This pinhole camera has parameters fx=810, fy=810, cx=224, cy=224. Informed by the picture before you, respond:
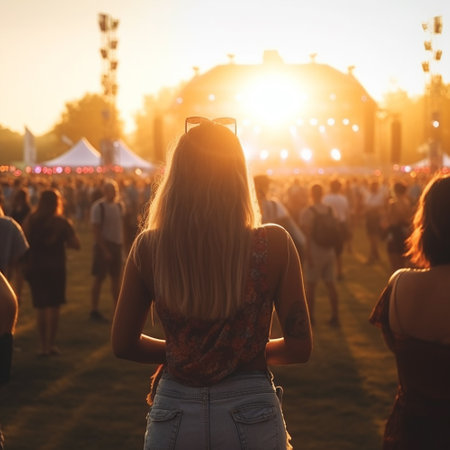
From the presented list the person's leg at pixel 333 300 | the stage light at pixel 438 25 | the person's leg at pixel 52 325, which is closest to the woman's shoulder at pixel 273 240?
the person's leg at pixel 52 325

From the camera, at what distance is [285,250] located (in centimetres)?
231

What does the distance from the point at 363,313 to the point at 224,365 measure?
27.8 feet

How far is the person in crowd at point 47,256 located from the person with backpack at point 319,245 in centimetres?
276

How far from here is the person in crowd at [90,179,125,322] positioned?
961cm

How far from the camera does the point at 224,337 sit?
2266 millimetres

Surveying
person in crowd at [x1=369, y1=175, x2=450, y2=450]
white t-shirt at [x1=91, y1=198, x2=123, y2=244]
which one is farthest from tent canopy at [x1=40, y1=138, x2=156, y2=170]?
person in crowd at [x1=369, y1=175, x2=450, y2=450]

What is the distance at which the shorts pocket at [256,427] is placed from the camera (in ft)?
7.37

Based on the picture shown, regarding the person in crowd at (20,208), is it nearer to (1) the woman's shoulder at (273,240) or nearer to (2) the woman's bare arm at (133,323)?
(2) the woman's bare arm at (133,323)

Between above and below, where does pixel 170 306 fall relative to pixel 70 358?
above

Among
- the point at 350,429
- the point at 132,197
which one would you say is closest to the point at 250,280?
the point at 350,429

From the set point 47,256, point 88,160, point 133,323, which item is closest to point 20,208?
point 47,256

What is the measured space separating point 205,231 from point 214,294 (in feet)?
0.58

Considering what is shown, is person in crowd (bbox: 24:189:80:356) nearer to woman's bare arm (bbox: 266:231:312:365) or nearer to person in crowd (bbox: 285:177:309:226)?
woman's bare arm (bbox: 266:231:312:365)

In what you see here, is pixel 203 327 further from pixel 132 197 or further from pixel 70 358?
pixel 132 197
